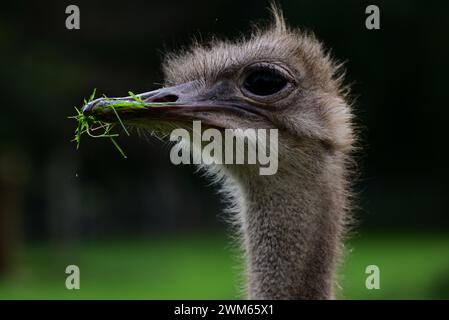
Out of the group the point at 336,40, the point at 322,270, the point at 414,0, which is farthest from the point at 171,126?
the point at 414,0

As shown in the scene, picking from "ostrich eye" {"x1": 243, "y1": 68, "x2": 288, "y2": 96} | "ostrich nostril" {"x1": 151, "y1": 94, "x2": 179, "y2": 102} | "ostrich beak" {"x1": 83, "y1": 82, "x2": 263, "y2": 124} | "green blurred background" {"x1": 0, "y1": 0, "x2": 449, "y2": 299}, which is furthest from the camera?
"green blurred background" {"x1": 0, "y1": 0, "x2": 449, "y2": 299}

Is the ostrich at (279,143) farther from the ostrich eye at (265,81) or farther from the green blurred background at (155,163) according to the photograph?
the green blurred background at (155,163)

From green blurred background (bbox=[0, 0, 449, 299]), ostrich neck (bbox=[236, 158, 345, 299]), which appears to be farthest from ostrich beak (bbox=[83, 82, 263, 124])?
green blurred background (bbox=[0, 0, 449, 299])

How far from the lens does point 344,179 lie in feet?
14.1

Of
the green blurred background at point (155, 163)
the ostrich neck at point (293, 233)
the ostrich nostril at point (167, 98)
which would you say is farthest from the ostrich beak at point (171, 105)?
the green blurred background at point (155, 163)

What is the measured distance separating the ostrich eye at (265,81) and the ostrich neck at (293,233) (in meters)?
0.36

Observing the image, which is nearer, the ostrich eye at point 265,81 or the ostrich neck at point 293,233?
the ostrich neck at point 293,233

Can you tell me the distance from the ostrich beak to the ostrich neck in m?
0.33

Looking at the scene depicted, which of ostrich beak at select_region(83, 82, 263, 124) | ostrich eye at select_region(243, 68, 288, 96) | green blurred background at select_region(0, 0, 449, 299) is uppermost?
green blurred background at select_region(0, 0, 449, 299)

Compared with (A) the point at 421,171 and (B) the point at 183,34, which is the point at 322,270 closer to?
(B) the point at 183,34

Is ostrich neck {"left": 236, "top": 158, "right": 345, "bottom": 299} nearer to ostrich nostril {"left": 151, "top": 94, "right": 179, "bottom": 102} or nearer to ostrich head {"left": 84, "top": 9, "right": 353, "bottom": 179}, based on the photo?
ostrich head {"left": 84, "top": 9, "right": 353, "bottom": 179}

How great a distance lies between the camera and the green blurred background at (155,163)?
14.6m

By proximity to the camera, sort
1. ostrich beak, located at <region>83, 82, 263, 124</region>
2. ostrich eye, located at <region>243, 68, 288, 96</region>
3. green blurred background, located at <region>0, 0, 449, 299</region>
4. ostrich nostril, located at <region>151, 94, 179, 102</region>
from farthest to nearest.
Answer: green blurred background, located at <region>0, 0, 449, 299</region> → ostrich eye, located at <region>243, 68, 288, 96</region> → ostrich nostril, located at <region>151, 94, 179, 102</region> → ostrich beak, located at <region>83, 82, 263, 124</region>

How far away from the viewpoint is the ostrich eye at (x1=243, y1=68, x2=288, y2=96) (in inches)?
163
